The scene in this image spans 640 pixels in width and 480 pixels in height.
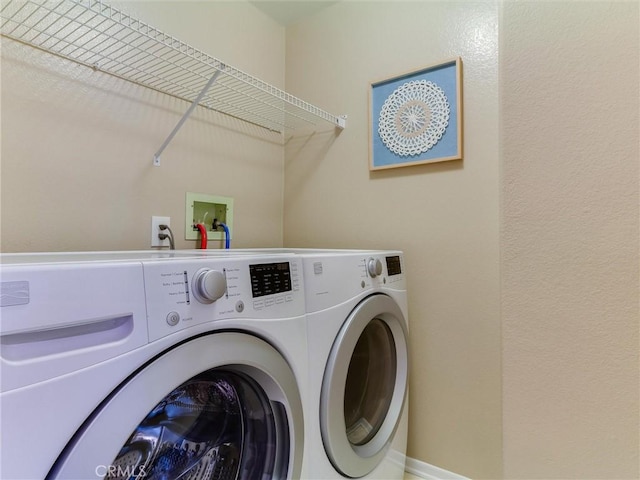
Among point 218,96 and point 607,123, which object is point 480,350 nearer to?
point 607,123

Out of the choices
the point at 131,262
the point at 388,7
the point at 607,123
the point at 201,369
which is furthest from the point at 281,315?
the point at 388,7

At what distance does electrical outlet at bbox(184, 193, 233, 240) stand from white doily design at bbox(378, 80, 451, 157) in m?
0.76

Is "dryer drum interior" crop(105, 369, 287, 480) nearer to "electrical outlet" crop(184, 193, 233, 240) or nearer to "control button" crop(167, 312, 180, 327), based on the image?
"control button" crop(167, 312, 180, 327)

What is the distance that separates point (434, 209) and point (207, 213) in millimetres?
955

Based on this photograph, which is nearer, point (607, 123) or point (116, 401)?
point (116, 401)

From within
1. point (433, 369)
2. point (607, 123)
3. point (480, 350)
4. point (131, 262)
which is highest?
point (607, 123)

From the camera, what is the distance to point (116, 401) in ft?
1.57

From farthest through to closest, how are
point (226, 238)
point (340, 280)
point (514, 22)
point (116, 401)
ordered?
point (226, 238)
point (340, 280)
point (514, 22)
point (116, 401)

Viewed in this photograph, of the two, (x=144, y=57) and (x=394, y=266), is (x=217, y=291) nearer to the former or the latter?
(x=394, y=266)

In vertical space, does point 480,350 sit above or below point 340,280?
below

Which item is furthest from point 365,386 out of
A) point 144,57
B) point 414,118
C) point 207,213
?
point 144,57

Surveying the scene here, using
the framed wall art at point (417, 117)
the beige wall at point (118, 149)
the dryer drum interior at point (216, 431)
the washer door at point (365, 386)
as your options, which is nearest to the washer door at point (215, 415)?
the dryer drum interior at point (216, 431)

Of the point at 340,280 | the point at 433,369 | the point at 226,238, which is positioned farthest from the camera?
the point at 226,238

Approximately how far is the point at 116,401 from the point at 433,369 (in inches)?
48.2
